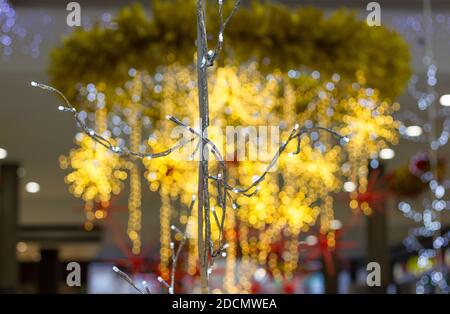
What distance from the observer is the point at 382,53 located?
12.4 ft

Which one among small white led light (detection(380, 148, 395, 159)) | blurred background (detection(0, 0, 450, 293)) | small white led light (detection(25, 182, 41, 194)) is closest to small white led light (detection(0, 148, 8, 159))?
blurred background (detection(0, 0, 450, 293))

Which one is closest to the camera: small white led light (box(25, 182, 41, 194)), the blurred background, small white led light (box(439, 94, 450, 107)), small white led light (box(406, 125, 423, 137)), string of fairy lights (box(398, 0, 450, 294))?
the blurred background

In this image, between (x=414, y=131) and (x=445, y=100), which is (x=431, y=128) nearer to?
(x=414, y=131)

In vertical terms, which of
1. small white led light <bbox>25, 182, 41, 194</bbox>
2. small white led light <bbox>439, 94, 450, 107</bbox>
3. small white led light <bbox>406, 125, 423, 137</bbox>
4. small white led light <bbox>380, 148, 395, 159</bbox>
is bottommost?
small white led light <bbox>25, 182, 41, 194</bbox>

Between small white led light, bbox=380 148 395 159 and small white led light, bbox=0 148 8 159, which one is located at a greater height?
small white led light, bbox=0 148 8 159

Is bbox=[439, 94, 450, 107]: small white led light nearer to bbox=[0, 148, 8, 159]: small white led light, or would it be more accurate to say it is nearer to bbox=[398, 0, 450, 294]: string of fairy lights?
bbox=[398, 0, 450, 294]: string of fairy lights

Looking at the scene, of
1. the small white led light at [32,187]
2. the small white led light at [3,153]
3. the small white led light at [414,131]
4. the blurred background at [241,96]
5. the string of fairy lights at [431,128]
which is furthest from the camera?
the small white led light at [32,187]

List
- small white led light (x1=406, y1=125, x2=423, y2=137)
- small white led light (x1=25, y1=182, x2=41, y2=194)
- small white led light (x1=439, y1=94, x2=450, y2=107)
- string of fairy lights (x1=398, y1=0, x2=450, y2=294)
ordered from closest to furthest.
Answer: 1. string of fairy lights (x1=398, y1=0, x2=450, y2=294)
2. small white led light (x1=439, y1=94, x2=450, y2=107)
3. small white led light (x1=406, y1=125, x2=423, y2=137)
4. small white led light (x1=25, y1=182, x2=41, y2=194)

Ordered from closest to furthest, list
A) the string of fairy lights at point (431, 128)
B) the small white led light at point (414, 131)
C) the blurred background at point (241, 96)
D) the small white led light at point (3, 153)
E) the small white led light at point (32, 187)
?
1. the blurred background at point (241, 96)
2. the string of fairy lights at point (431, 128)
3. the small white led light at point (414, 131)
4. the small white led light at point (3, 153)
5. the small white led light at point (32, 187)

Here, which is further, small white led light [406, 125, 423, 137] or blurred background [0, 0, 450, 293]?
small white led light [406, 125, 423, 137]

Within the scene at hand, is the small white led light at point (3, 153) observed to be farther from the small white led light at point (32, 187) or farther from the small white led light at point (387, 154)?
the small white led light at point (387, 154)

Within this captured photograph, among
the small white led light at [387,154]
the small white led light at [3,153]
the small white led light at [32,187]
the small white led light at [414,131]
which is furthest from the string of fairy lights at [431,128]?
the small white led light at [32,187]
